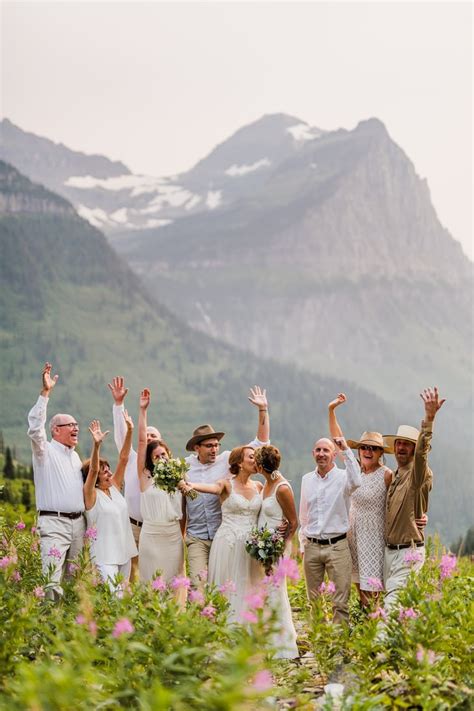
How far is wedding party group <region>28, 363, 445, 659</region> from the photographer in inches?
373

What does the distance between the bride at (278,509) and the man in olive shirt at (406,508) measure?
1.08 m

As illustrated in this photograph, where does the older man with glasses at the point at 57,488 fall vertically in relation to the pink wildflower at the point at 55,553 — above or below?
above

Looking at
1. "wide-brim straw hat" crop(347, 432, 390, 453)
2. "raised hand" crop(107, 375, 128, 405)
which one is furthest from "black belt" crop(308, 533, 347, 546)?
"raised hand" crop(107, 375, 128, 405)

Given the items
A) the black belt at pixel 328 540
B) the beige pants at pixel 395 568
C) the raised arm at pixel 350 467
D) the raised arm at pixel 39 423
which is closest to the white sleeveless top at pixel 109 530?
the raised arm at pixel 39 423

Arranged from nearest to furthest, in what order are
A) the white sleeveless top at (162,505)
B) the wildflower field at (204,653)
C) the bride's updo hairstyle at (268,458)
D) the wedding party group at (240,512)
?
the wildflower field at (204,653)
the bride's updo hairstyle at (268,458)
the wedding party group at (240,512)
the white sleeveless top at (162,505)

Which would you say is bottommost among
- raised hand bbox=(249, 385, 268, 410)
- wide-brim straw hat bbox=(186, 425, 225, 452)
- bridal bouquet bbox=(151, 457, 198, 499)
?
bridal bouquet bbox=(151, 457, 198, 499)

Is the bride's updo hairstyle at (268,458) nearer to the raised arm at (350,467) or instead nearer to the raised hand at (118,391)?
the raised arm at (350,467)

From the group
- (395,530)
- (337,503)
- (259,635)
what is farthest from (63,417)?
(259,635)

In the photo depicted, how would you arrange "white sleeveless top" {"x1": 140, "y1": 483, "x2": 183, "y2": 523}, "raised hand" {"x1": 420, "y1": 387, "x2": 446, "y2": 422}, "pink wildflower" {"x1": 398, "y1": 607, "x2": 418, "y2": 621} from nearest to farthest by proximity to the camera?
"pink wildflower" {"x1": 398, "y1": 607, "x2": 418, "y2": 621} → "raised hand" {"x1": 420, "y1": 387, "x2": 446, "y2": 422} → "white sleeveless top" {"x1": 140, "y1": 483, "x2": 183, "y2": 523}

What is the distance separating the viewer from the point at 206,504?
1032cm

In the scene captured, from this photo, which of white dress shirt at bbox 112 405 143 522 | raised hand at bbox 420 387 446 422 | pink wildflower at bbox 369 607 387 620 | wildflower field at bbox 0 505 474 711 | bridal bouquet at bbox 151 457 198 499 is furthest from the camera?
white dress shirt at bbox 112 405 143 522

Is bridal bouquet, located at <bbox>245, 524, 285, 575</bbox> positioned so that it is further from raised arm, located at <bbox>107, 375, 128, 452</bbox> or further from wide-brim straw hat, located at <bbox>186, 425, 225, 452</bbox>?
raised arm, located at <bbox>107, 375, 128, 452</bbox>

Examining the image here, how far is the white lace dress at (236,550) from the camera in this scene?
9.80 meters

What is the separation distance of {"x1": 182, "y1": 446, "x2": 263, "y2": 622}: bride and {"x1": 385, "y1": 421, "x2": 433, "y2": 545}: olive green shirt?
148 cm
